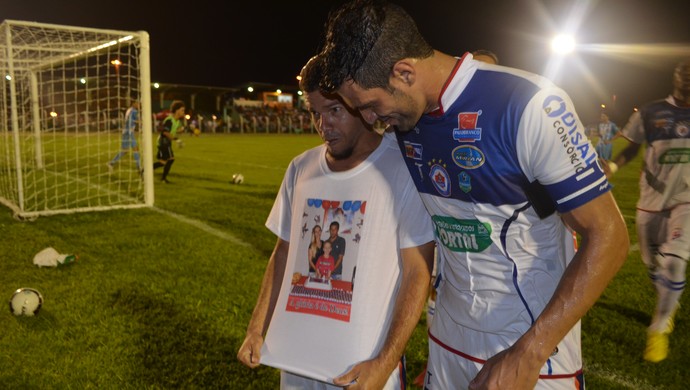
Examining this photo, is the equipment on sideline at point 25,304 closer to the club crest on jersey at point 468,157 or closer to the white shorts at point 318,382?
the white shorts at point 318,382

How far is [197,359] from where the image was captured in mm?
4430

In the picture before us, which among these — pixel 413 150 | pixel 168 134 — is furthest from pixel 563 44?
pixel 413 150

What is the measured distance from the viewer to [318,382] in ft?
7.14

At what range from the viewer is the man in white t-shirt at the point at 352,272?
1.99 meters

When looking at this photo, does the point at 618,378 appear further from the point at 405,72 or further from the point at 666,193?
the point at 405,72

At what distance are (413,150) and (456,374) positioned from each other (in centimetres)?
82

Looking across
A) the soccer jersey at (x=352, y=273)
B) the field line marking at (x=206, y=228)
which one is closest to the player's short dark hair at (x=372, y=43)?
the soccer jersey at (x=352, y=273)

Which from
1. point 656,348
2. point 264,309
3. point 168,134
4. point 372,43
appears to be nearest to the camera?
point 372,43

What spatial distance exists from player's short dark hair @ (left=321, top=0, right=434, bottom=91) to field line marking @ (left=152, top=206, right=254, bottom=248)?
6499 millimetres

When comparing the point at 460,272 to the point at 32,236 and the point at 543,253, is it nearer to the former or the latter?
the point at 543,253

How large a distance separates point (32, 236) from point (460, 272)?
332 inches

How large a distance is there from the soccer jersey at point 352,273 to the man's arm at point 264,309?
0.34 ft

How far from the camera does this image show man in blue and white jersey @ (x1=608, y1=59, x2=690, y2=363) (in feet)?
15.2

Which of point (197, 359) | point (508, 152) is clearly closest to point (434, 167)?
point (508, 152)
